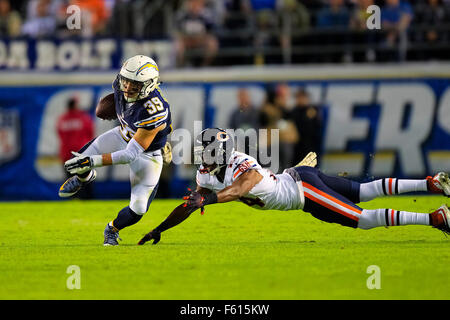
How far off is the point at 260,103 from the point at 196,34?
180 cm

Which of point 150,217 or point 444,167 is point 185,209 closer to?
point 150,217

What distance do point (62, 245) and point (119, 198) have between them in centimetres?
623

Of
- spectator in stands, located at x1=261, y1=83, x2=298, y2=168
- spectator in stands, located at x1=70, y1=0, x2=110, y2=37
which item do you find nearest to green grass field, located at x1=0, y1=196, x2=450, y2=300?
spectator in stands, located at x1=261, y1=83, x2=298, y2=168

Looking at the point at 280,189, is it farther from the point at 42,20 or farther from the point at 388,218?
the point at 42,20

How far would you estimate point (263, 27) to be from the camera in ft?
49.0

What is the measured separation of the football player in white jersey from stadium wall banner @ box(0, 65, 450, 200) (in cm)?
638

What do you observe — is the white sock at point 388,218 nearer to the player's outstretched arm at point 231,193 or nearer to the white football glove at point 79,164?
the player's outstretched arm at point 231,193

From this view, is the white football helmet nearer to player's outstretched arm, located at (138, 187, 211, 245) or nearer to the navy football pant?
player's outstretched arm, located at (138, 187, 211, 245)

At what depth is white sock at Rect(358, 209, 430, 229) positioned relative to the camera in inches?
311

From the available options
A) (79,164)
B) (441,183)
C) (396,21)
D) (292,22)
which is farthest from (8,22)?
(441,183)

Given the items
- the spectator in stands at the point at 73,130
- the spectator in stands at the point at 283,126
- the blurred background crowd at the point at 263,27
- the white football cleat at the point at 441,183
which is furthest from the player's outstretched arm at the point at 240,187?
the spectator in stands at the point at 73,130

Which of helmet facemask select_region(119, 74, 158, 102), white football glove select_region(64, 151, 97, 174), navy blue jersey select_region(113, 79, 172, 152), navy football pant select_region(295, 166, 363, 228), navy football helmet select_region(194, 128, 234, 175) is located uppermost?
helmet facemask select_region(119, 74, 158, 102)

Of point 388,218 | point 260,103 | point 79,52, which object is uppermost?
point 79,52
